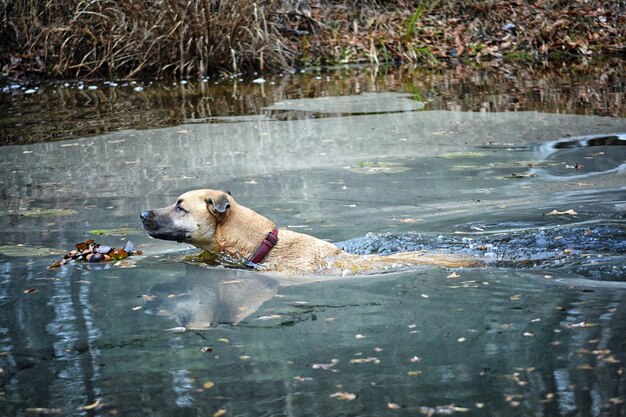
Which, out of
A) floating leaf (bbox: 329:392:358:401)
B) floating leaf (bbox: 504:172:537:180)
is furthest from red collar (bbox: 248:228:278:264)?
floating leaf (bbox: 504:172:537:180)

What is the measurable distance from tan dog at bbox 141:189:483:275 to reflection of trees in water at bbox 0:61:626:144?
610 cm

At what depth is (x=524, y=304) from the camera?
5.19 metres

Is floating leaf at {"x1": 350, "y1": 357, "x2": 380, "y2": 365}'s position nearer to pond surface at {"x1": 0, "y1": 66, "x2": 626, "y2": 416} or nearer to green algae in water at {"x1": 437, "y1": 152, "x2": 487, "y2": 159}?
pond surface at {"x1": 0, "y1": 66, "x2": 626, "y2": 416}

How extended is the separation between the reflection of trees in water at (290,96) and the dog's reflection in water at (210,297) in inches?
265

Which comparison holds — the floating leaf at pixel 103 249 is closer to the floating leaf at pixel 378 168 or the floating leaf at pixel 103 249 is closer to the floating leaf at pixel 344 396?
the floating leaf at pixel 344 396

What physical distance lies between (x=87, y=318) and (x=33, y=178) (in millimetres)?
4738

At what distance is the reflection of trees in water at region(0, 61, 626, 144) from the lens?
43.5ft

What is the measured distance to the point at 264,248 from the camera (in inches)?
262

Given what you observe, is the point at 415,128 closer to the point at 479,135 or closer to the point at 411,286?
the point at 479,135

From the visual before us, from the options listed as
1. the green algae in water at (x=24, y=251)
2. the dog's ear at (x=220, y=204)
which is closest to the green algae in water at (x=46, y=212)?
the green algae in water at (x=24, y=251)

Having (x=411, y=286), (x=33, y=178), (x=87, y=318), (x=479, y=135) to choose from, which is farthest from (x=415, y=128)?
(x=87, y=318)

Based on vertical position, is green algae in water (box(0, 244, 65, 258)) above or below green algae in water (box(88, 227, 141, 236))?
below

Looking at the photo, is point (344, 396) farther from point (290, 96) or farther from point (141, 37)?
point (141, 37)

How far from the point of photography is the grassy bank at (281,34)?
18.4 m
